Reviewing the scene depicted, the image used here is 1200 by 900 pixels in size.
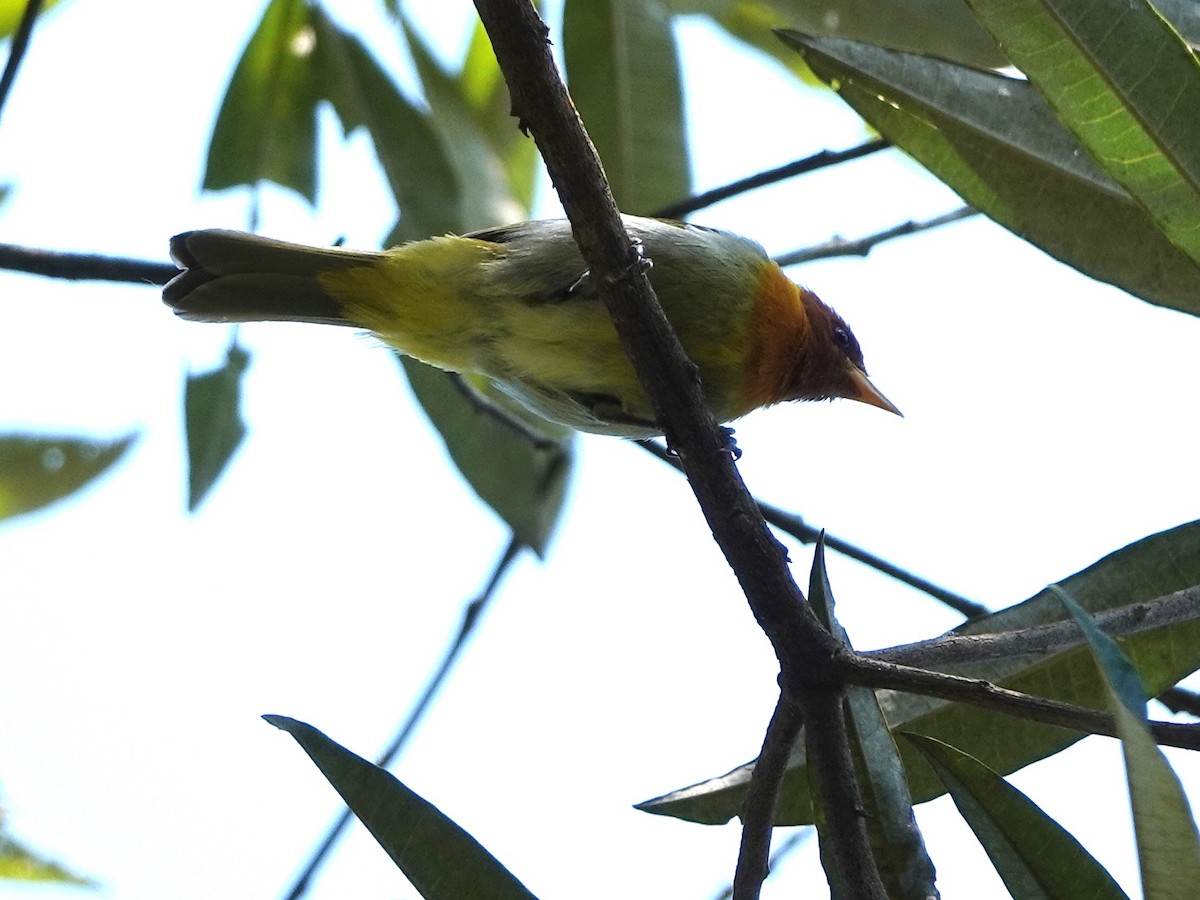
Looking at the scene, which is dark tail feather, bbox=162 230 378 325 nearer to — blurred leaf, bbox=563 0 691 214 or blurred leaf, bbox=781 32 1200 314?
blurred leaf, bbox=563 0 691 214

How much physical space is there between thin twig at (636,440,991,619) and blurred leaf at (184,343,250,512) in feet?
4.41

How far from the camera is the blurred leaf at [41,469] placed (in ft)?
15.2

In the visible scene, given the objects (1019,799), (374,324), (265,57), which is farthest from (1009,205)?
(265,57)

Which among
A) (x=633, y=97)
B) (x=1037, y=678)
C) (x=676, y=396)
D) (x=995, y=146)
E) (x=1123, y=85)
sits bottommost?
(x=1037, y=678)

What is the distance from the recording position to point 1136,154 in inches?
91.5

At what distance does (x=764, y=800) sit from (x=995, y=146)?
5.15 feet

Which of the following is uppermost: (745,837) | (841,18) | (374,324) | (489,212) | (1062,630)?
(841,18)

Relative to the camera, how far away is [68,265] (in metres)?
3.48

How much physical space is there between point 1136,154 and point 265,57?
333cm

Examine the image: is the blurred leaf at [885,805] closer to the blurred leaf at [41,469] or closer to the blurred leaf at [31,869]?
the blurred leaf at [31,869]

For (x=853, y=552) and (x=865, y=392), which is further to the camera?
(x=865, y=392)

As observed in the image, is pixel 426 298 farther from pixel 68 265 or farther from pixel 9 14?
pixel 9 14

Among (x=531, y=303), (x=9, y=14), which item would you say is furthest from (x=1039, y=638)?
(x=9, y=14)

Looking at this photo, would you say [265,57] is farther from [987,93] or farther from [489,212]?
[987,93]
